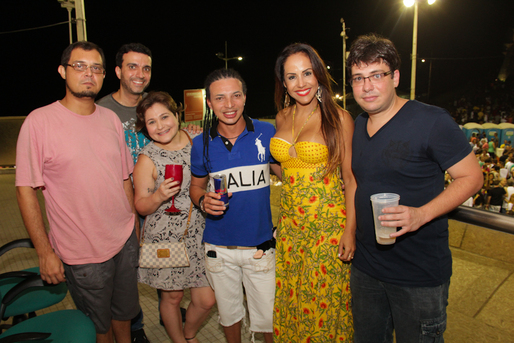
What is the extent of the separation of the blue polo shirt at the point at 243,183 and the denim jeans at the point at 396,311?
29.3 inches

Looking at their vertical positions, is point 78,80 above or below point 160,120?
above

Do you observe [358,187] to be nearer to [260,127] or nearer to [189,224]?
[260,127]

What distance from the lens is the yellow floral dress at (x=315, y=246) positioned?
6.77ft

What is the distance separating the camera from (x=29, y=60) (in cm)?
2334

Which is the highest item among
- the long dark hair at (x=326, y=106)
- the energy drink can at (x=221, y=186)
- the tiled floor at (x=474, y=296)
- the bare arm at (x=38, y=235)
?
the long dark hair at (x=326, y=106)

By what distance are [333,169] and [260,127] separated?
0.67 meters

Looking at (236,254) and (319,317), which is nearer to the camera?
(319,317)

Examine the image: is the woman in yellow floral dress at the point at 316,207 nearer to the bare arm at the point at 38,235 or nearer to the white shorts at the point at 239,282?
the white shorts at the point at 239,282

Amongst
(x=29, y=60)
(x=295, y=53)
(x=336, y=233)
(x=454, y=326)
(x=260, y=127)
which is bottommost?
(x=454, y=326)

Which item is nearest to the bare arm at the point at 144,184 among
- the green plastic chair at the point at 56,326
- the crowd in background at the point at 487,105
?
the green plastic chair at the point at 56,326

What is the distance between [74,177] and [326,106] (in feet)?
5.89

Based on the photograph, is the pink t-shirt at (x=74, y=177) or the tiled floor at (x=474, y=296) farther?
the tiled floor at (x=474, y=296)

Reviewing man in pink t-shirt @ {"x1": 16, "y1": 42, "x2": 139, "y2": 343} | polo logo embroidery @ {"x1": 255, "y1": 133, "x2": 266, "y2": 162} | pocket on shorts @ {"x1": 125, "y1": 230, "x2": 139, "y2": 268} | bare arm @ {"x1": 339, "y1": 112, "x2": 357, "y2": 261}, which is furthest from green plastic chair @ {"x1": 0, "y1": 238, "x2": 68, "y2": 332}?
bare arm @ {"x1": 339, "y1": 112, "x2": 357, "y2": 261}

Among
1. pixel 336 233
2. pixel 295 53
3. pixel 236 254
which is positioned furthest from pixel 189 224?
pixel 295 53
